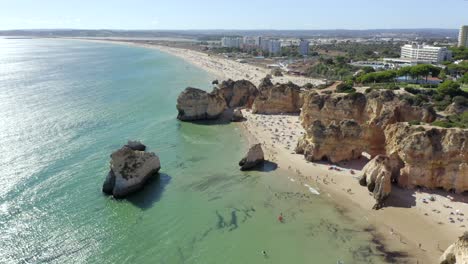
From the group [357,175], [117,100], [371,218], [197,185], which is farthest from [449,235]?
[117,100]

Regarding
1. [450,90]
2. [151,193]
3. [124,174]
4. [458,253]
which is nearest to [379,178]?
[458,253]

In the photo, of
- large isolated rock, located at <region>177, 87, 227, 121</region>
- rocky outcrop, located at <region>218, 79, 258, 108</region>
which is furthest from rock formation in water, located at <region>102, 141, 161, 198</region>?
→ rocky outcrop, located at <region>218, 79, 258, 108</region>

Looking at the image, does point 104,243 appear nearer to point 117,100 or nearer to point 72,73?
point 117,100

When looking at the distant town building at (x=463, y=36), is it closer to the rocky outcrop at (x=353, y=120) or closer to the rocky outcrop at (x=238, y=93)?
the rocky outcrop at (x=238, y=93)

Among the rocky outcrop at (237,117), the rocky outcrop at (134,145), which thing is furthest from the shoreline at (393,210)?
the rocky outcrop at (237,117)

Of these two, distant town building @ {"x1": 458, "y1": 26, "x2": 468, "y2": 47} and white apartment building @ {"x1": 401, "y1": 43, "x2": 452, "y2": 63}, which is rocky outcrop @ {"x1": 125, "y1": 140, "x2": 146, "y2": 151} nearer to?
white apartment building @ {"x1": 401, "y1": 43, "x2": 452, "y2": 63}

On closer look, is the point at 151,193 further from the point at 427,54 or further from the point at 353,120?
the point at 427,54

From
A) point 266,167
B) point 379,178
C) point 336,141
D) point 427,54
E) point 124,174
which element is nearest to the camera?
point 379,178
